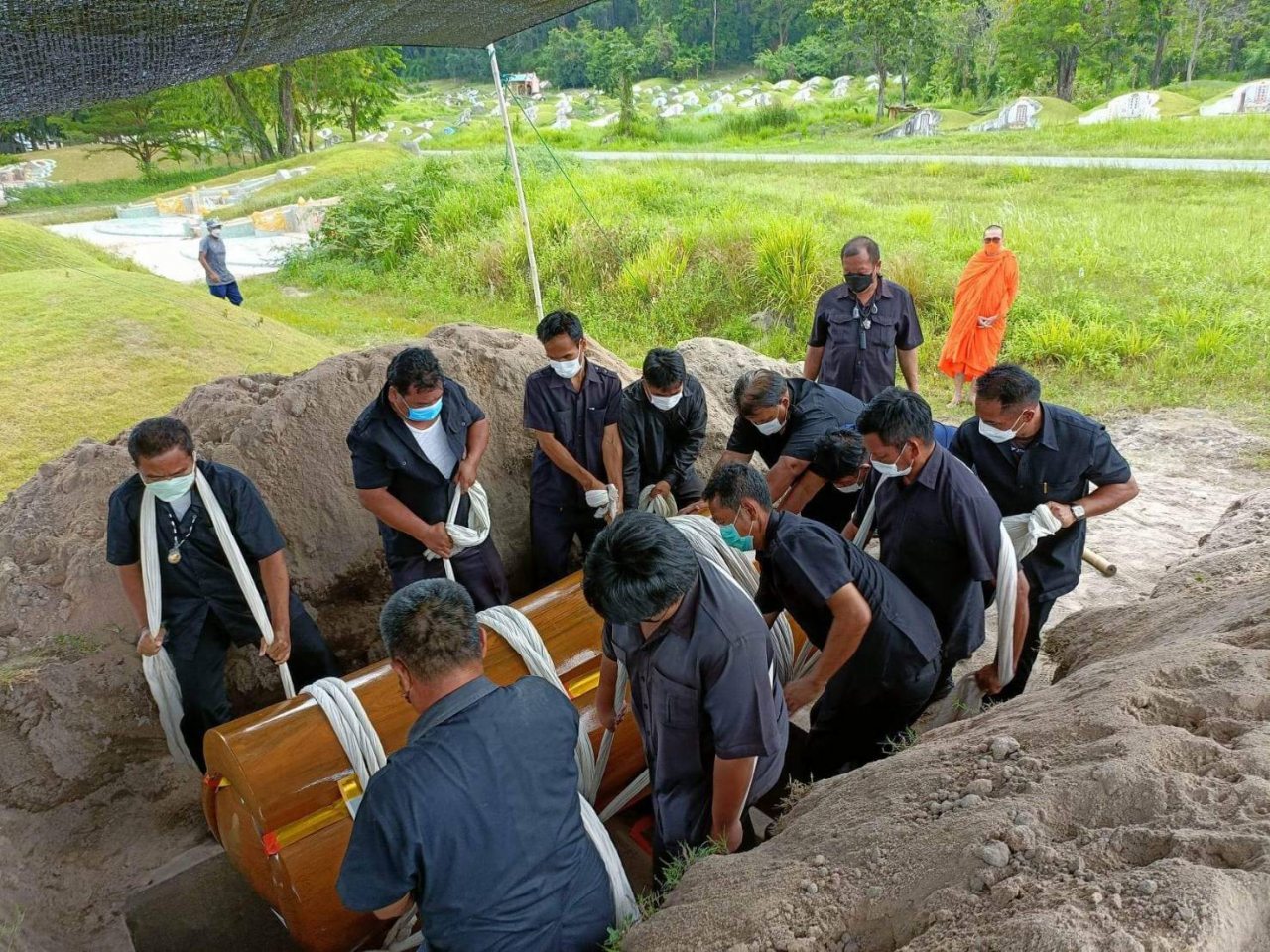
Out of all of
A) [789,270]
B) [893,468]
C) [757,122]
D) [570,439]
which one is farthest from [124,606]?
[757,122]

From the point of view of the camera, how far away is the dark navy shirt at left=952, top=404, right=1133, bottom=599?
311 cm

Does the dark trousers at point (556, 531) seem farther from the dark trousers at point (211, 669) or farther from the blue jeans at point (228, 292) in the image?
the blue jeans at point (228, 292)

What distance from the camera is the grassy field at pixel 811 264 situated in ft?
25.1

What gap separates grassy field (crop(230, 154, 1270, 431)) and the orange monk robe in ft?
1.70

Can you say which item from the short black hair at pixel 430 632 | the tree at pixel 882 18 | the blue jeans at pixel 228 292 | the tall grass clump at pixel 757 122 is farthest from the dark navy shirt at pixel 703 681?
the tree at pixel 882 18

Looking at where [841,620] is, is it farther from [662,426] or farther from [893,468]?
[662,426]

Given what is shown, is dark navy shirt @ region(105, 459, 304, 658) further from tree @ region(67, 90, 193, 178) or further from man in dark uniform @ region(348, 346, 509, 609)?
tree @ region(67, 90, 193, 178)

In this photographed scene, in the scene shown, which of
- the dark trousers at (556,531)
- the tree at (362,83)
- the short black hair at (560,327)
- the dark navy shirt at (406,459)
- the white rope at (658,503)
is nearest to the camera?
the dark navy shirt at (406,459)

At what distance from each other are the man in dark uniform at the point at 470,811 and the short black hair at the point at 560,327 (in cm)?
198

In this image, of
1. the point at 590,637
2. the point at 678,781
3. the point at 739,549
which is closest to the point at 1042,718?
the point at 678,781

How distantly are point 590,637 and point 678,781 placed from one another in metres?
1.00

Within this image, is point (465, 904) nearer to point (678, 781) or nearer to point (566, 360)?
point (678, 781)

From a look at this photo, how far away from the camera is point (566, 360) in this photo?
153 inches

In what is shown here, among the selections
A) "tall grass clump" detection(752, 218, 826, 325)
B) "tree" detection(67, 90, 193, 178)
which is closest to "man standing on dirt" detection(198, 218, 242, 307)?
"tall grass clump" detection(752, 218, 826, 325)
